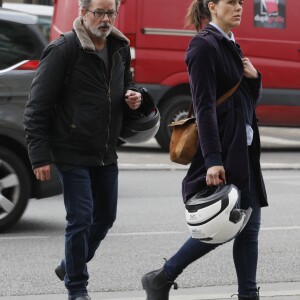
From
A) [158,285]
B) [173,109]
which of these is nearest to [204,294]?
[158,285]

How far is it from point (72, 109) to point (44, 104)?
0.15 meters

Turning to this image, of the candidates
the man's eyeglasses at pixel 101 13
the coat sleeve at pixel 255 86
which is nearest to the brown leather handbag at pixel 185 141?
the coat sleeve at pixel 255 86

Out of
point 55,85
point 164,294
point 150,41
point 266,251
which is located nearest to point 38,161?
point 55,85

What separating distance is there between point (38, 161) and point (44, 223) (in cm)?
381

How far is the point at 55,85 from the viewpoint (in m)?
5.89

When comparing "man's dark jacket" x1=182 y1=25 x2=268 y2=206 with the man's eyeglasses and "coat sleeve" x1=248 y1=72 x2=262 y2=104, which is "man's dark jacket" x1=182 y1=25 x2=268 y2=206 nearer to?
"coat sleeve" x1=248 y1=72 x2=262 y2=104

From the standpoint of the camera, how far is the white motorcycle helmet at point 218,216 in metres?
5.55

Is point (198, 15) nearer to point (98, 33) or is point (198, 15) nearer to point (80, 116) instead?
point (98, 33)

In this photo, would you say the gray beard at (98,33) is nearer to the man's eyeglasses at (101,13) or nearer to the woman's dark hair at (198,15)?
the man's eyeglasses at (101,13)

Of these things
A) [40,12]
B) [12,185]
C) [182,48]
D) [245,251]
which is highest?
[245,251]

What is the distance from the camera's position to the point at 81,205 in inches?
234

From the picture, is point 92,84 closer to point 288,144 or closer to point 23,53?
point 23,53

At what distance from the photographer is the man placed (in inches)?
232

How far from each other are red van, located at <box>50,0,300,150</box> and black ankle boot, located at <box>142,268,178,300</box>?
32.5ft
